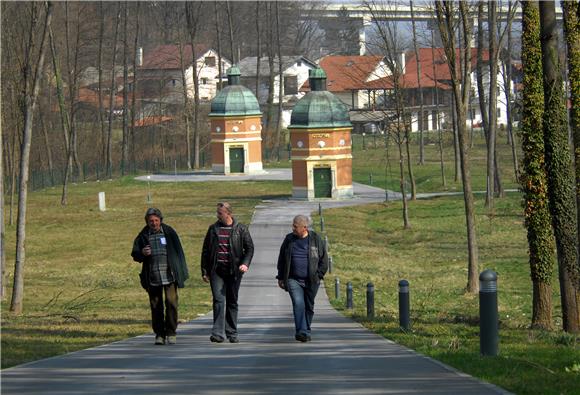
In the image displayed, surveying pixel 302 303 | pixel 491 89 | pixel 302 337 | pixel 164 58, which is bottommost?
pixel 302 337

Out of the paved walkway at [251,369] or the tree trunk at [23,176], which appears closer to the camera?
the paved walkway at [251,369]

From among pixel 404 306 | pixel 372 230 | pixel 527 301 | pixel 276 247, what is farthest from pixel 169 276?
pixel 372 230

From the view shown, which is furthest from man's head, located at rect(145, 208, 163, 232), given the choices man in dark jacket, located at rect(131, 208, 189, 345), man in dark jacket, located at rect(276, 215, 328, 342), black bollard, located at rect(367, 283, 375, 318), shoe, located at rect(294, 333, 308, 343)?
black bollard, located at rect(367, 283, 375, 318)

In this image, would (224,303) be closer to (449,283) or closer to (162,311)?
(162,311)

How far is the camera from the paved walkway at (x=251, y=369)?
10.6 metres

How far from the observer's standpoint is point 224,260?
50.8 ft

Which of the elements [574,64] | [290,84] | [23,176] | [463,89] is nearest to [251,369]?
[574,64]

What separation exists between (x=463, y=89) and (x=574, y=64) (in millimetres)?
12575

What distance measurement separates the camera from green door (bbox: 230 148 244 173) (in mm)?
81812

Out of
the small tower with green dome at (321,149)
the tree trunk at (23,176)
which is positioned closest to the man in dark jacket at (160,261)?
the tree trunk at (23,176)

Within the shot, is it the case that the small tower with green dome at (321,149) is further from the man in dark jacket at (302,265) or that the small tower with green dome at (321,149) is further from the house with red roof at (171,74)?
the man in dark jacket at (302,265)

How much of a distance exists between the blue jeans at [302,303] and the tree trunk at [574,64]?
4.19 meters

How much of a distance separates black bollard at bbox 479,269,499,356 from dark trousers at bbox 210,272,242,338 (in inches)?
157

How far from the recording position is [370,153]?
317 feet
